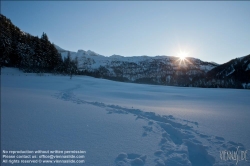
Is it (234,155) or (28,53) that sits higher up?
(28,53)

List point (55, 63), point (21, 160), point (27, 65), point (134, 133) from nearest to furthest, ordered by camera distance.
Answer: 1. point (21, 160)
2. point (134, 133)
3. point (27, 65)
4. point (55, 63)

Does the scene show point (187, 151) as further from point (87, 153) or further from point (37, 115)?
point (37, 115)

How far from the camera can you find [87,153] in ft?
10.1

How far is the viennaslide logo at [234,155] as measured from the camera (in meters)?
3.10

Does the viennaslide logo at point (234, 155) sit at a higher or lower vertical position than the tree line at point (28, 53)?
lower

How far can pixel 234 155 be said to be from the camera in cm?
322

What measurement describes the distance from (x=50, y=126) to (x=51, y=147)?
118cm

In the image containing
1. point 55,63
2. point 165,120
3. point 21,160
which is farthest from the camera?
point 55,63

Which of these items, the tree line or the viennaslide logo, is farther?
the tree line

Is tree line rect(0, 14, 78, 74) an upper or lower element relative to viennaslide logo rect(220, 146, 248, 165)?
upper

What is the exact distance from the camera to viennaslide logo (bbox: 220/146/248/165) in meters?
3.10

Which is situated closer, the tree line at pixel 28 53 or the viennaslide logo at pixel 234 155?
the viennaslide logo at pixel 234 155

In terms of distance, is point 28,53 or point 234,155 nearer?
point 234,155

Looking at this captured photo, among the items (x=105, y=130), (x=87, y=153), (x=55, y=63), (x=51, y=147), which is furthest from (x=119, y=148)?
(x=55, y=63)
